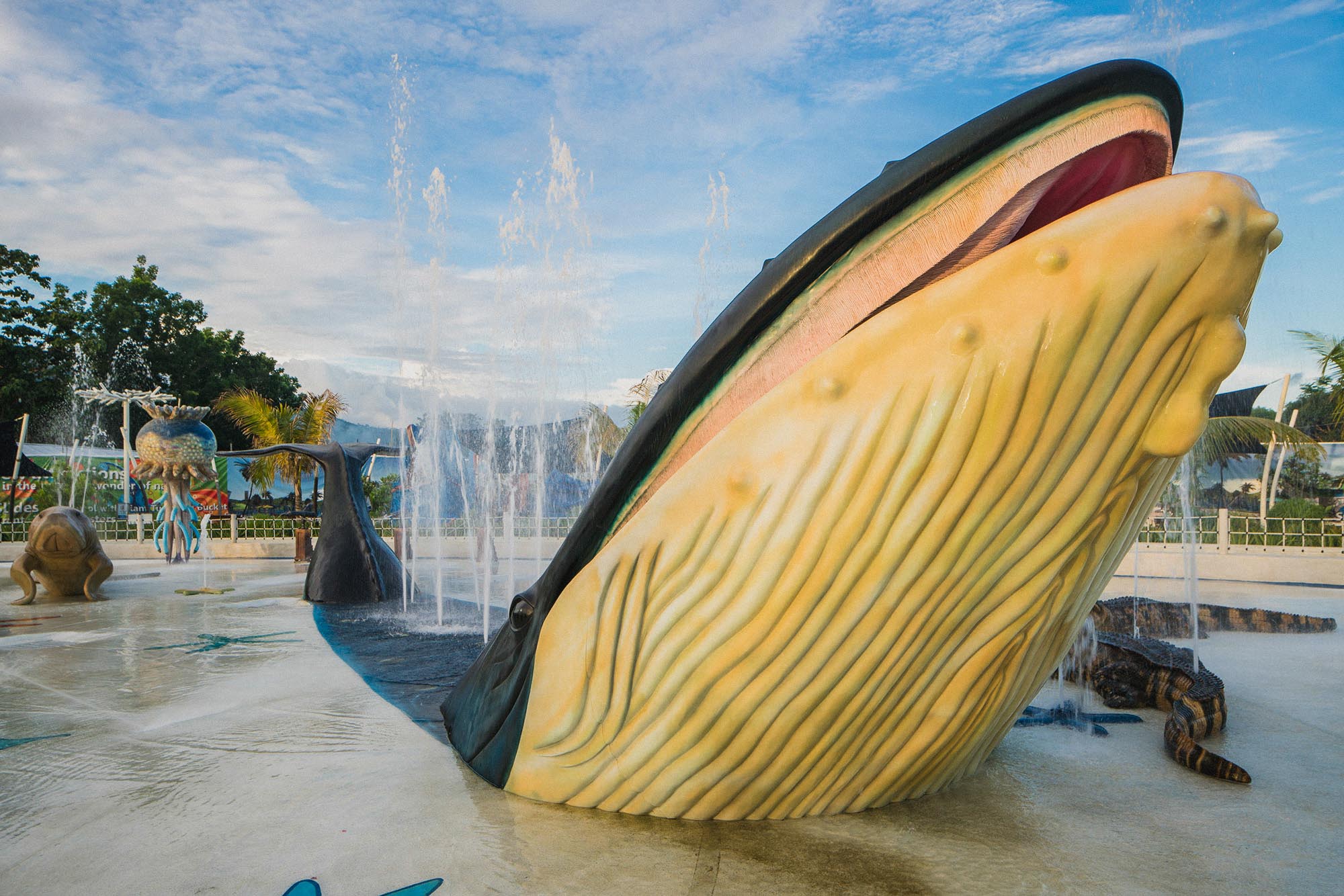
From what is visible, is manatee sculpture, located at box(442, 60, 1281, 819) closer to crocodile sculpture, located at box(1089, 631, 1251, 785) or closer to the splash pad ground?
the splash pad ground

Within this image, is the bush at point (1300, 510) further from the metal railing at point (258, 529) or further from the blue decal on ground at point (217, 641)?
the blue decal on ground at point (217, 641)

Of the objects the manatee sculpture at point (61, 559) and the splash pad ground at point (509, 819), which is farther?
the manatee sculpture at point (61, 559)

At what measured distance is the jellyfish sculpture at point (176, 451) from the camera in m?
14.5

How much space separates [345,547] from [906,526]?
8275 millimetres

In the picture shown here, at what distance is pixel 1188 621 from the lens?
779cm

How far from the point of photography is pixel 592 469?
2581cm

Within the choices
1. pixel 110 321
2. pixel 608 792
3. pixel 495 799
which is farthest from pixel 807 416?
pixel 110 321

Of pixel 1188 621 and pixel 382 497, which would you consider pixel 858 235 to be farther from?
pixel 382 497

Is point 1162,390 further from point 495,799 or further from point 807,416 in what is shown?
point 495,799

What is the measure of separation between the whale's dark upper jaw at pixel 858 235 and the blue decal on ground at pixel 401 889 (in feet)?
1.87

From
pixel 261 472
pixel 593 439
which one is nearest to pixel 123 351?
pixel 261 472

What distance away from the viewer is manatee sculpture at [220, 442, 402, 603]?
29.7ft

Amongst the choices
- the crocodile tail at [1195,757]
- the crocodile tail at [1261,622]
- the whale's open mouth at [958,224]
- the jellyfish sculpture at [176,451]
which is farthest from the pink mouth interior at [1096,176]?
the jellyfish sculpture at [176,451]

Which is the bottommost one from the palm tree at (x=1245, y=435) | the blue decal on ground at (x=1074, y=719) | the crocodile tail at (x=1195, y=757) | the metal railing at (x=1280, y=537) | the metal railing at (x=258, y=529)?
the blue decal on ground at (x=1074, y=719)
